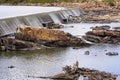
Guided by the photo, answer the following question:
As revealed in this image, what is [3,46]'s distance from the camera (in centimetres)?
4472

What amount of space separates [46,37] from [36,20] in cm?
1625

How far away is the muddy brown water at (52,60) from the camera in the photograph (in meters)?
Answer: 34.4

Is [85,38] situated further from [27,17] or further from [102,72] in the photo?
[102,72]

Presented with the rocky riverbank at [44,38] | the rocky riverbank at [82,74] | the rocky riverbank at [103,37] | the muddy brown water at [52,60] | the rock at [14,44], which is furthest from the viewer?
the rocky riverbank at [103,37]

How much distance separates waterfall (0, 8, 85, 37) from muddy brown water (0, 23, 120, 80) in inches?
380

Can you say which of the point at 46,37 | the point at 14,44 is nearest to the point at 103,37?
the point at 46,37

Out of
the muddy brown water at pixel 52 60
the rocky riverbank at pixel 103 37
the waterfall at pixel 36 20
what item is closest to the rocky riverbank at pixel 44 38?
the muddy brown water at pixel 52 60

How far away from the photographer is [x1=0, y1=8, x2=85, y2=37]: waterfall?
53.0m

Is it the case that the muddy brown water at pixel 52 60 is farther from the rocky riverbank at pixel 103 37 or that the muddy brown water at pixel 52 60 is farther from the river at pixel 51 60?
the rocky riverbank at pixel 103 37

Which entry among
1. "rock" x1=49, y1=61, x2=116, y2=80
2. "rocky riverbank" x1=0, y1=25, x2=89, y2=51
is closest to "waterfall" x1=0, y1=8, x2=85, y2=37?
"rocky riverbank" x1=0, y1=25, x2=89, y2=51

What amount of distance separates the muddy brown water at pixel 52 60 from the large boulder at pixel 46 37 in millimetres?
1589

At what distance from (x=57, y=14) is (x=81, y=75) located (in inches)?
1656

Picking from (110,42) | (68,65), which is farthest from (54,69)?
(110,42)

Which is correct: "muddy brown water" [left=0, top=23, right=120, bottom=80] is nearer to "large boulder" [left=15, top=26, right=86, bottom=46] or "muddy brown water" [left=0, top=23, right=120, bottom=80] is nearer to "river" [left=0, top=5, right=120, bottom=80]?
"river" [left=0, top=5, right=120, bottom=80]
